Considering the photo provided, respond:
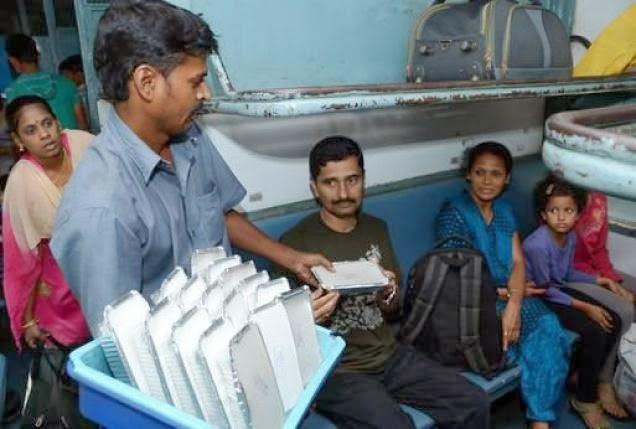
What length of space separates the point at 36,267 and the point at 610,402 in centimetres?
217

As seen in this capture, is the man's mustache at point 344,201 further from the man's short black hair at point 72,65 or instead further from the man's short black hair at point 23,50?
the man's short black hair at point 72,65

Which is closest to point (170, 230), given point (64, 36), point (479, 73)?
point (479, 73)

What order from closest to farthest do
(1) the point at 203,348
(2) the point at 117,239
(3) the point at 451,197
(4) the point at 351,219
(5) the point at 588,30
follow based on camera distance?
(1) the point at 203,348, (2) the point at 117,239, (4) the point at 351,219, (3) the point at 451,197, (5) the point at 588,30

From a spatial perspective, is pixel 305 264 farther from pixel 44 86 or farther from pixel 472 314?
pixel 44 86

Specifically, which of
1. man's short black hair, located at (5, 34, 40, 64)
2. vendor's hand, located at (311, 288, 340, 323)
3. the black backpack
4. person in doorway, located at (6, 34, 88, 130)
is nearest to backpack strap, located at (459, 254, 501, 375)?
the black backpack

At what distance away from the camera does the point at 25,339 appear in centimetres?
158

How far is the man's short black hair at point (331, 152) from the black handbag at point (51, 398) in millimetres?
960

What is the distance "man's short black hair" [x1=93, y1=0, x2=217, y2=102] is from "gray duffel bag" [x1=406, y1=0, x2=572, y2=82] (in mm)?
1231

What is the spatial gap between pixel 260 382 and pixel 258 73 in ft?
4.57

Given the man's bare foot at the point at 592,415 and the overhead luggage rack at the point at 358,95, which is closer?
the overhead luggage rack at the point at 358,95

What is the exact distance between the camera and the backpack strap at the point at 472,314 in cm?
178

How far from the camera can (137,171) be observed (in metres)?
1.04

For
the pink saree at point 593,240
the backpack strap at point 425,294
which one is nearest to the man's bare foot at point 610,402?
the pink saree at point 593,240

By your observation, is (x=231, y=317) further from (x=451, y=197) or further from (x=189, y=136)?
(x=451, y=197)
